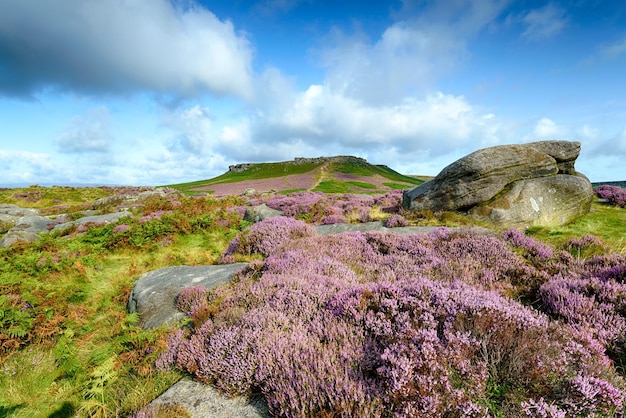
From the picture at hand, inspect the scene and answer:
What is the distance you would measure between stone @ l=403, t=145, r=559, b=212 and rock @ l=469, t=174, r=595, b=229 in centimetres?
47

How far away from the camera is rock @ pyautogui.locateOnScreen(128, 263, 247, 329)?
5.90 m

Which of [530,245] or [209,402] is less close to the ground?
[530,245]

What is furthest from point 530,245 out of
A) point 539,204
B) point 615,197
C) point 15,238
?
point 15,238

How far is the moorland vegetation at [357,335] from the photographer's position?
284 centimetres

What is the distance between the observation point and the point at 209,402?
3316 mm

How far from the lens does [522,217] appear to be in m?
12.3

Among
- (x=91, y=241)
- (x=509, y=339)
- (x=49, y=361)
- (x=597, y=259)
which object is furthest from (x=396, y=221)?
(x=91, y=241)

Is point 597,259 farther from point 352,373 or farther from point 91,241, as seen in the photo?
point 91,241

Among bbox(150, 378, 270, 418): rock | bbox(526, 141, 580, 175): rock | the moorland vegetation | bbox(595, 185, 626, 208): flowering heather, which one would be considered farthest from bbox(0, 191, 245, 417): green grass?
bbox(595, 185, 626, 208): flowering heather

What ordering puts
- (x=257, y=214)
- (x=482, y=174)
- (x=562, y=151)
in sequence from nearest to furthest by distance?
(x=482, y=174)
(x=562, y=151)
(x=257, y=214)

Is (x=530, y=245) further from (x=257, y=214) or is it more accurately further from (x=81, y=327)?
(x=257, y=214)

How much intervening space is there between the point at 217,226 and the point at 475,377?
13.8 metres

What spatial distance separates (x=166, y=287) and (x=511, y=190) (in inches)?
572

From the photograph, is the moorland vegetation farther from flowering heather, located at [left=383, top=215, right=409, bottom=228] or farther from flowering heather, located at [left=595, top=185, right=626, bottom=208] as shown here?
flowering heather, located at [left=595, top=185, right=626, bottom=208]
